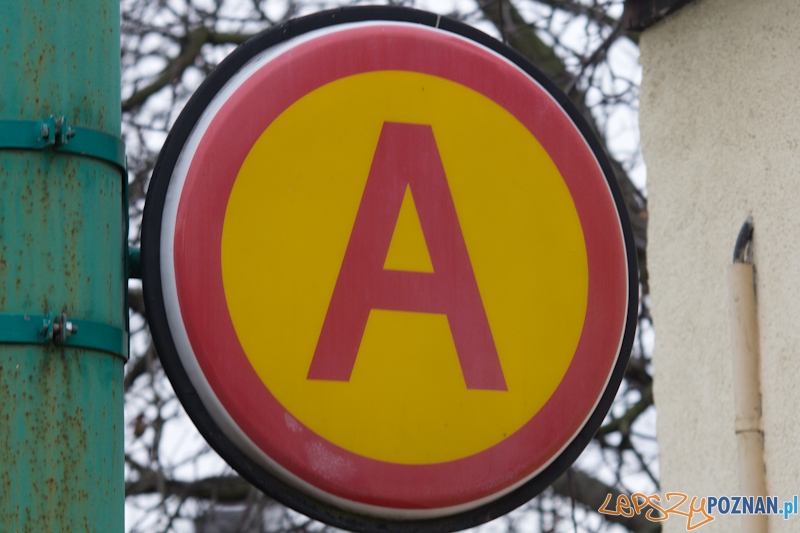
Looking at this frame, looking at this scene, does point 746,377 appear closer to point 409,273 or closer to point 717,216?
point 717,216

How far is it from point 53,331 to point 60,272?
2.6 inches

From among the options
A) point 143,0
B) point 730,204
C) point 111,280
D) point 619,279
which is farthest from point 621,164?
point 111,280

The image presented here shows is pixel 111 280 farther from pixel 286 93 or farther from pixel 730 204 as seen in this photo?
pixel 730 204

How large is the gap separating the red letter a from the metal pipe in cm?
129

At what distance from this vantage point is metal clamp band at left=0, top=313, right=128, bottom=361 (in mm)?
1104

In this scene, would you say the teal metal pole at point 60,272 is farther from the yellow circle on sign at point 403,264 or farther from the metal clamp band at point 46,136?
the yellow circle on sign at point 403,264

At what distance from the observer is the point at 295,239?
4.47 feet

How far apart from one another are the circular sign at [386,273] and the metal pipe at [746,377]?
1095 mm

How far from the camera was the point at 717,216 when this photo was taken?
2760 millimetres

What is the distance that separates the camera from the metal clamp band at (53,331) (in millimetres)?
1104

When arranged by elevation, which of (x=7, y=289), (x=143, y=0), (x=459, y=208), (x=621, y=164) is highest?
(x=143, y=0)

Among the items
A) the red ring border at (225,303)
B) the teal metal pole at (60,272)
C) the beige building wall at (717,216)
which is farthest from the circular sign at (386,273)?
the beige building wall at (717,216)

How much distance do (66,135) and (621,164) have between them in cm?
572

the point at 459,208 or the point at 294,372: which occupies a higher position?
the point at 459,208
